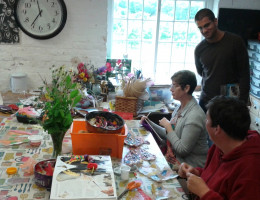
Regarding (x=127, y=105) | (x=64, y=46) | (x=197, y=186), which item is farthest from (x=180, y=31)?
(x=197, y=186)

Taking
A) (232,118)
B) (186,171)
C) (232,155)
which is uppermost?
(232,118)

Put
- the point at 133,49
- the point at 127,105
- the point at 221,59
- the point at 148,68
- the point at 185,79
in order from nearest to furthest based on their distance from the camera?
the point at 185,79 < the point at 221,59 < the point at 127,105 < the point at 133,49 < the point at 148,68

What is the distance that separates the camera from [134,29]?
12.5 ft

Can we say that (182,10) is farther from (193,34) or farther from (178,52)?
(178,52)

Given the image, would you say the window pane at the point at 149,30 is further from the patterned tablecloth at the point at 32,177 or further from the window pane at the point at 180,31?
the patterned tablecloth at the point at 32,177

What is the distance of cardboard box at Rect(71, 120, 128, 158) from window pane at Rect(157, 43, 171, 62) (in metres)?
→ 2.25

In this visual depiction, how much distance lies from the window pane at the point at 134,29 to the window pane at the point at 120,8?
0.41 feet

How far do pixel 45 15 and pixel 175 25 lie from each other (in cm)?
157

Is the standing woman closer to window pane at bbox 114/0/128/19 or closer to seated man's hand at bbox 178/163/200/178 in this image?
seated man's hand at bbox 178/163/200/178

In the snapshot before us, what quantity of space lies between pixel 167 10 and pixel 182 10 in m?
0.19

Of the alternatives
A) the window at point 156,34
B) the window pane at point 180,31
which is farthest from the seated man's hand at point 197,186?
the window pane at point 180,31

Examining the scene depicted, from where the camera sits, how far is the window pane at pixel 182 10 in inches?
149

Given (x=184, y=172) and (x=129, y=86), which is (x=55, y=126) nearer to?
(x=184, y=172)

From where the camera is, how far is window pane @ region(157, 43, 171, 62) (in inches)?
155
